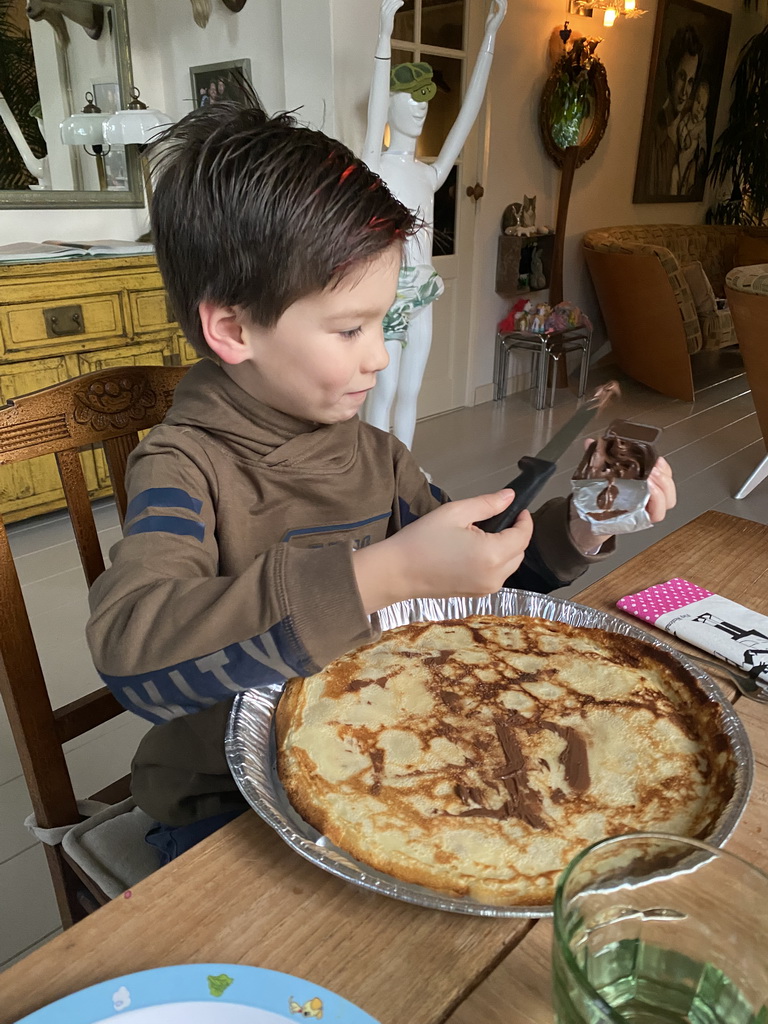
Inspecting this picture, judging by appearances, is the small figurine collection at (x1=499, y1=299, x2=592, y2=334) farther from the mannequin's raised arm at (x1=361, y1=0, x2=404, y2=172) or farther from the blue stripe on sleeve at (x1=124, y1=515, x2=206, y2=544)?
the blue stripe on sleeve at (x1=124, y1=515, x2=206, y2=544)

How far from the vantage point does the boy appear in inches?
22.3

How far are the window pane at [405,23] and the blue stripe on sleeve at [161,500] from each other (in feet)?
10.8

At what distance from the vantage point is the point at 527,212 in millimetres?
4234

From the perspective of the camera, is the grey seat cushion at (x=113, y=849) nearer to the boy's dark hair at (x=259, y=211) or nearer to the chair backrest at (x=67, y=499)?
the chair backrest at (x=67, y=499)

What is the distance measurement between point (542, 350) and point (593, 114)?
149 cm

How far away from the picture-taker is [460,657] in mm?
721

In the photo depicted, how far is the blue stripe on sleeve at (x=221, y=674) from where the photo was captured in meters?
0.56

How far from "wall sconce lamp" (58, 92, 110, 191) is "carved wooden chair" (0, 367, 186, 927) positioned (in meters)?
2.48

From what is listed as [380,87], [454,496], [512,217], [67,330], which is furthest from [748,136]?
[67,330]

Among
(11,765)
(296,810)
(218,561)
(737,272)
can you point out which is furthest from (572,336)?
(296,810)

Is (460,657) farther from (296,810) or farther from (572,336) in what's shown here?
(572,336)

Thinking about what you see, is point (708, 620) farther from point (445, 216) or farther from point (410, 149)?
point (445, 216)

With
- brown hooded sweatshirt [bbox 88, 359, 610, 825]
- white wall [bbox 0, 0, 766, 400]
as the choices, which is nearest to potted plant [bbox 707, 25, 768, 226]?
white wall [bbox 0, 0, 766, 400]

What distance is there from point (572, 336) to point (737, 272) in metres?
1.36
